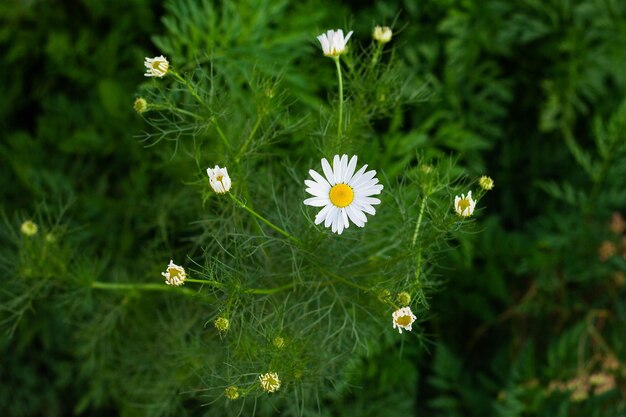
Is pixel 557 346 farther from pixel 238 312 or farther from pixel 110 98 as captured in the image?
pixel 110 98

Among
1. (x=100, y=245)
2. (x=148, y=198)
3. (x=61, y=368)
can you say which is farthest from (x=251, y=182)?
(x=61, y=368)

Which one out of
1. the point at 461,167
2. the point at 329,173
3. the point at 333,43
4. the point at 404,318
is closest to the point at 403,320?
the point at 404,318

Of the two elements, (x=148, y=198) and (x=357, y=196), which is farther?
(x=148, y=198)

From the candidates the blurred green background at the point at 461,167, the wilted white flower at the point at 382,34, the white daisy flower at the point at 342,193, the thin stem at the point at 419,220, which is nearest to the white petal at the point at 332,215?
the white daisy flower at the point at 342,193

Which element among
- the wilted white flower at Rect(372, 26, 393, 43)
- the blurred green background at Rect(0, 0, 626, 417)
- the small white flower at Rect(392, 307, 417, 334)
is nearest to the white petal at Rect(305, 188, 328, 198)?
the small white flower at Rect(392, 307, 417, 334)

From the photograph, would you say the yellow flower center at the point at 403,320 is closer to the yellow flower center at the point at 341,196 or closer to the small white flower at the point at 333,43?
the yellow flower center at the point at 341,196

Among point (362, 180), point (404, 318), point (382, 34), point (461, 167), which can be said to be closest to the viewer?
point (404, 318)

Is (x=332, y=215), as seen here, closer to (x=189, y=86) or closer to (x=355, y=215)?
(x=355, y=215)
